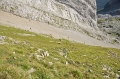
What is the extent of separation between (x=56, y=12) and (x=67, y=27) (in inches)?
688

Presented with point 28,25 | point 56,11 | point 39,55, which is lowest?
point 39,55

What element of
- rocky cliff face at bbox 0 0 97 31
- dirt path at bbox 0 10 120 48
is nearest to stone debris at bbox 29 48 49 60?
dirt path at bbox 0 10 120 48

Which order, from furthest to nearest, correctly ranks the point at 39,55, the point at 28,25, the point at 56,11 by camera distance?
1. the point at 56,11
2. the point at 28,25
3. the point at 39,55

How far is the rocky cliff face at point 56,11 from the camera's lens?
113m

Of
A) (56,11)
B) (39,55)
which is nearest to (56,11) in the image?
(56,11)

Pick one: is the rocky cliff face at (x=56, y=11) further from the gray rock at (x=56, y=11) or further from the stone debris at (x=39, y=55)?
the stone debris at (x=39, y=55)

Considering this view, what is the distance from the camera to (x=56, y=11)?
481 feet

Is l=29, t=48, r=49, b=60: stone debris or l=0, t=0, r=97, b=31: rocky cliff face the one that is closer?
l=29, t=48, r=49, b=60: stone debris

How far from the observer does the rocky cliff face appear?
113188 mm

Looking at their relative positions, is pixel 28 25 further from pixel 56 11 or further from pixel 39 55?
pixel 39 55

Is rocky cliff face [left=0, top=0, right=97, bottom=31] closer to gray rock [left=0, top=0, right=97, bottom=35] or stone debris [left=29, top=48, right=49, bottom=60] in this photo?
gray rock [left=0, top=0, right=97, bottom=35]

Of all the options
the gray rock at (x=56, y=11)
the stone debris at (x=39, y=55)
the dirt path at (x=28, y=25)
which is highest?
the gray rock at (x=56, y=11)

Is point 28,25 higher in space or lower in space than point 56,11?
lower

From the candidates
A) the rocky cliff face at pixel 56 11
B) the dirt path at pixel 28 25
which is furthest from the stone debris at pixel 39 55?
the rocky cliff face at pixel 56 11
